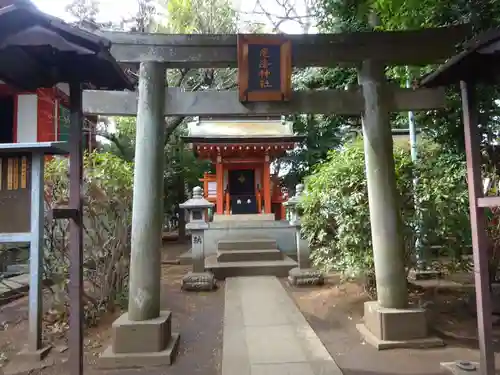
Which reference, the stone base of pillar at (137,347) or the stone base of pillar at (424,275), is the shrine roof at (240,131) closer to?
the stone base of pillar at (424,275)

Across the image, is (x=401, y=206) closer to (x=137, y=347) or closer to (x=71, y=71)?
(x=137, y=347)

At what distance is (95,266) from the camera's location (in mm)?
6312

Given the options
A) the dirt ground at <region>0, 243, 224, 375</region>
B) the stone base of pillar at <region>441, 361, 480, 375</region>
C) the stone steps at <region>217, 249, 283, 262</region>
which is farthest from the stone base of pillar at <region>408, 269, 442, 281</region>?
the stone base of pillar at <region>441, 361, 480, 375</region>

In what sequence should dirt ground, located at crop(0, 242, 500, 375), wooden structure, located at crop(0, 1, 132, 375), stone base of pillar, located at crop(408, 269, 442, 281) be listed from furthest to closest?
stone base of pillar, located at crop(408, 269, 442, 281)
dirt ground, located at crop(0, 242, 500, 375)
wooden structure, located at crop(0, 1, 132, 375)

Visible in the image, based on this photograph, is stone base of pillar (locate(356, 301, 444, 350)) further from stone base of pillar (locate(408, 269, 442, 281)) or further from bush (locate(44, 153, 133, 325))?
bush (locate(44, 153, 133, 325))

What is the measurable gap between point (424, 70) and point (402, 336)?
4407mm

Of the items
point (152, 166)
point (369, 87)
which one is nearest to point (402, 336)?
point (369, 87)

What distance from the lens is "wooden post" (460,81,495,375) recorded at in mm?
3312

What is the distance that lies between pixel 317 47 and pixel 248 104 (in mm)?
1182

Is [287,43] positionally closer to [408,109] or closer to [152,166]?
[408,109]

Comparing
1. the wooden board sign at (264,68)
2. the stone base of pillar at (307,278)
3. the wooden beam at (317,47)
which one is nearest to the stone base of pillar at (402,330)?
the wooden board sign at (264,68)

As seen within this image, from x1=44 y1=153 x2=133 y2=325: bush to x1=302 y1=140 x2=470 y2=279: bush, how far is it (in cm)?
327

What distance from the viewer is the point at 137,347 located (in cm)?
447

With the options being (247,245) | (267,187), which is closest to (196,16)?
(267,187)
